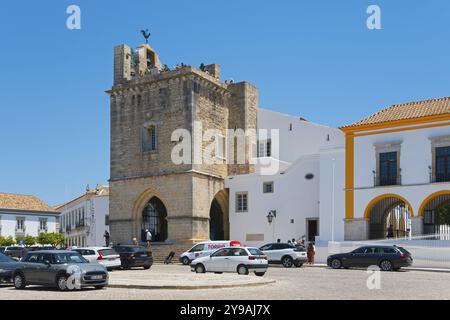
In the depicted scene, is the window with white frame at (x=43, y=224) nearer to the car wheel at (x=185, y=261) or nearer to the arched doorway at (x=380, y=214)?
the car wheel at (x=185, y=261)

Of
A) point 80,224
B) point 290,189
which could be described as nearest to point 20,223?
point 80,224

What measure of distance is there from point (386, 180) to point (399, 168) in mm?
1005

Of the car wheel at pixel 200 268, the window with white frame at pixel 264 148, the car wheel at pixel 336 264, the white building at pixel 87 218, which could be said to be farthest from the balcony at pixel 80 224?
the car wheel at pixel 200 268

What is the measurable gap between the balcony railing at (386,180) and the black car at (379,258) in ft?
19.6

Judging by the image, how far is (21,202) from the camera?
6888 centimetres

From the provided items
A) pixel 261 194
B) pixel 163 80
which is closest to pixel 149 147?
pixel 163 80

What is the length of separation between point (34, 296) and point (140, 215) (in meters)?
24.1

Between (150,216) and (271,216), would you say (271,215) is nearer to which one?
(271,216)

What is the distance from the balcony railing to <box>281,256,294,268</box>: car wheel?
6.83 metres

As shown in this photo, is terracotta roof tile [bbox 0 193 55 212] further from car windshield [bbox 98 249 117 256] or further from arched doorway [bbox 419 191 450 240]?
arched doorway [bbox 419 191 450 240]

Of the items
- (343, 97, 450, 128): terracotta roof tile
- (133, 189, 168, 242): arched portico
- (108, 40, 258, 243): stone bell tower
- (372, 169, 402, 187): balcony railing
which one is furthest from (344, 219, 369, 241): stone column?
(133, 189, 168, 242): arched portico

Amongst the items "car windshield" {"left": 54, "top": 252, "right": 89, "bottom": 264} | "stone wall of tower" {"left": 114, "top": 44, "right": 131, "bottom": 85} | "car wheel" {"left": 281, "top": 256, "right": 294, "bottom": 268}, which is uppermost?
"stone wall of tower" {"left": 114, "top": 44, "right": 131, "bottom": 85}

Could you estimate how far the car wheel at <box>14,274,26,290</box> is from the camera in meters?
18.5

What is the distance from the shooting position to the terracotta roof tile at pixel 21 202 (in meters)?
66.7
